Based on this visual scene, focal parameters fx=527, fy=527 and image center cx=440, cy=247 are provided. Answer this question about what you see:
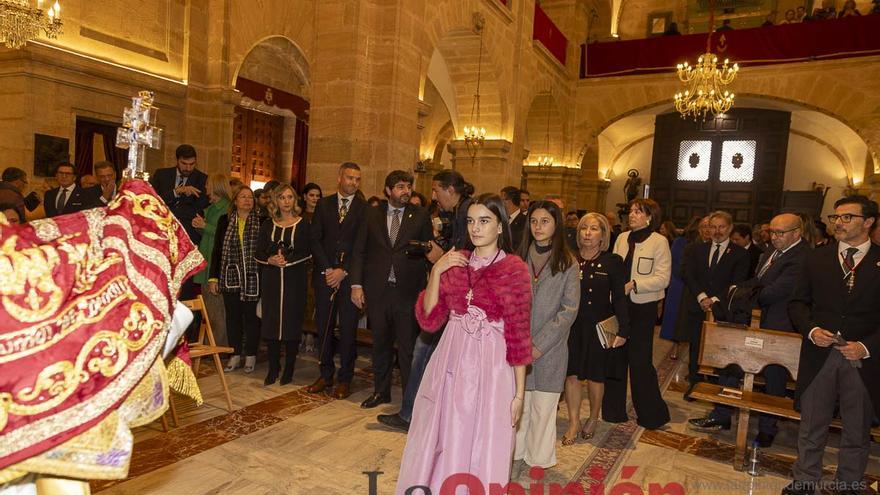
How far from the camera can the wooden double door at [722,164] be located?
17.1 m

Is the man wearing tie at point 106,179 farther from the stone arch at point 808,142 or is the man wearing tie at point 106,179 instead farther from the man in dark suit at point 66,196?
the stone arch at point 808,142

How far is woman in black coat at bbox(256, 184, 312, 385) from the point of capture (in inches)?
188

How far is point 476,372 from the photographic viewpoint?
246cm

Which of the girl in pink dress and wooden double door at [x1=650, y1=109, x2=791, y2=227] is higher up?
wooden double door at [x1=650, y1=109, x2=791, y2=227]

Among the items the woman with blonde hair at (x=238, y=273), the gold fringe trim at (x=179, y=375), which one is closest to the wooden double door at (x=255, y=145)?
the woman with blonde hair at (x=238, y=273)

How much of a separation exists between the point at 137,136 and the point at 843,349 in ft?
12.2

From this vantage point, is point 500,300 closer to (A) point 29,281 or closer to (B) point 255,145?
(A) point 29,281

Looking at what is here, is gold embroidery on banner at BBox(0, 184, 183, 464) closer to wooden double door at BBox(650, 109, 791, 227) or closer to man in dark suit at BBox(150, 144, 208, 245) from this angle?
man in dark suit at BBox(150, 144, 208, 245)

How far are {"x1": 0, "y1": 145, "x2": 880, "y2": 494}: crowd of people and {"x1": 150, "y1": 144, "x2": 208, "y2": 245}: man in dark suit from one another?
0.06ft

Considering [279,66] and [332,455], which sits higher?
[279,66]

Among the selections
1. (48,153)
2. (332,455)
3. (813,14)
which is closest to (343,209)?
(332,455)

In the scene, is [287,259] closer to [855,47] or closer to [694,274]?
[694,274]

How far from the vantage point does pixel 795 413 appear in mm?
3537

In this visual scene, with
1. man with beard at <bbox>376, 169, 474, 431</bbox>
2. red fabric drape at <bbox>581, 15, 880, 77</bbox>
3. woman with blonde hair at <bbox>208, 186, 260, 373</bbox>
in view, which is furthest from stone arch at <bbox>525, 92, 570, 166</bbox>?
man with beard at <bbox>376, 169, 474, 431</bbox>
